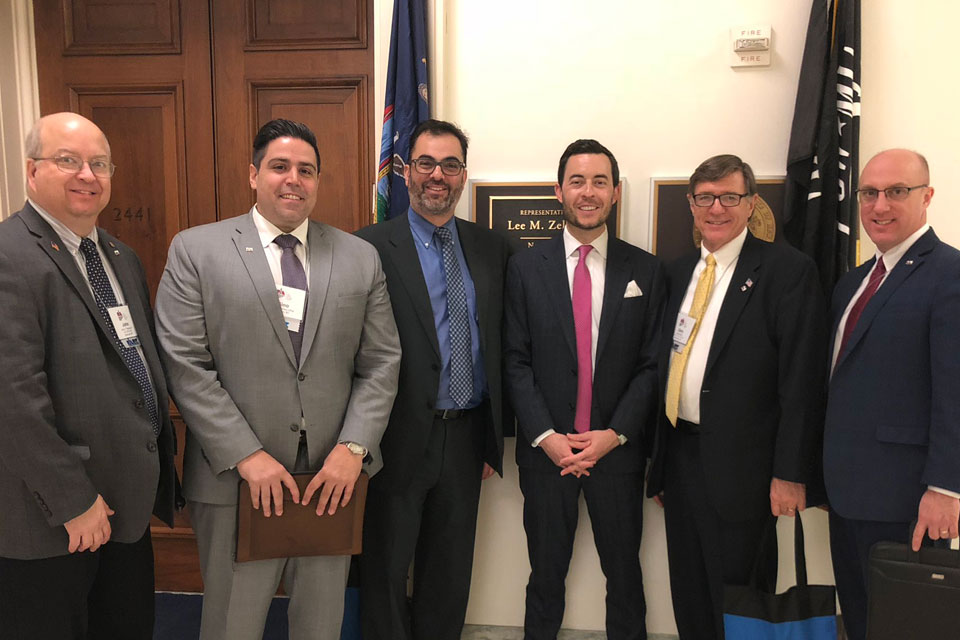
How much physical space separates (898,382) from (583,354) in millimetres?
1007

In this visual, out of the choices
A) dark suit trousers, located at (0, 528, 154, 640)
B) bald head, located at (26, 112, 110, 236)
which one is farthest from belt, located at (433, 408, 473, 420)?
bald head, located at (26, 112, 110, 236)

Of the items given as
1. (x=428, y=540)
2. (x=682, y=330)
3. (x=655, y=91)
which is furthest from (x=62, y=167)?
(x=655, y=91)

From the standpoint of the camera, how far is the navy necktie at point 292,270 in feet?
6.48

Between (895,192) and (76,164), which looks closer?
(76,164)

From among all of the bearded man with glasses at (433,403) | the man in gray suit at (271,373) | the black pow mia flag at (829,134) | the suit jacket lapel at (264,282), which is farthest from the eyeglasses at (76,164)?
the black pow mia flag at (829,134)

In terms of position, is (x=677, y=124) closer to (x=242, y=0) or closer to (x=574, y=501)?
(x=574, y=501)

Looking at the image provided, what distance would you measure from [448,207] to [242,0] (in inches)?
58.0

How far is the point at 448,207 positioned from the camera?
235 centimetres

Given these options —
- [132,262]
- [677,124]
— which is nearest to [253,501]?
[132,262]

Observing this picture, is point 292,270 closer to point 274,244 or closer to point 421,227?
point 274,244

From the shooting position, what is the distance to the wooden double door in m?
2.82

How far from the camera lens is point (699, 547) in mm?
2332

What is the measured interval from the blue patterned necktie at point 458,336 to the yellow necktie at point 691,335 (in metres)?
0.74

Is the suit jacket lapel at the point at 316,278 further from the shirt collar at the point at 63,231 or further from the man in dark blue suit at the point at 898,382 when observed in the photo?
the man in dark blue suit at the point at 898,382
